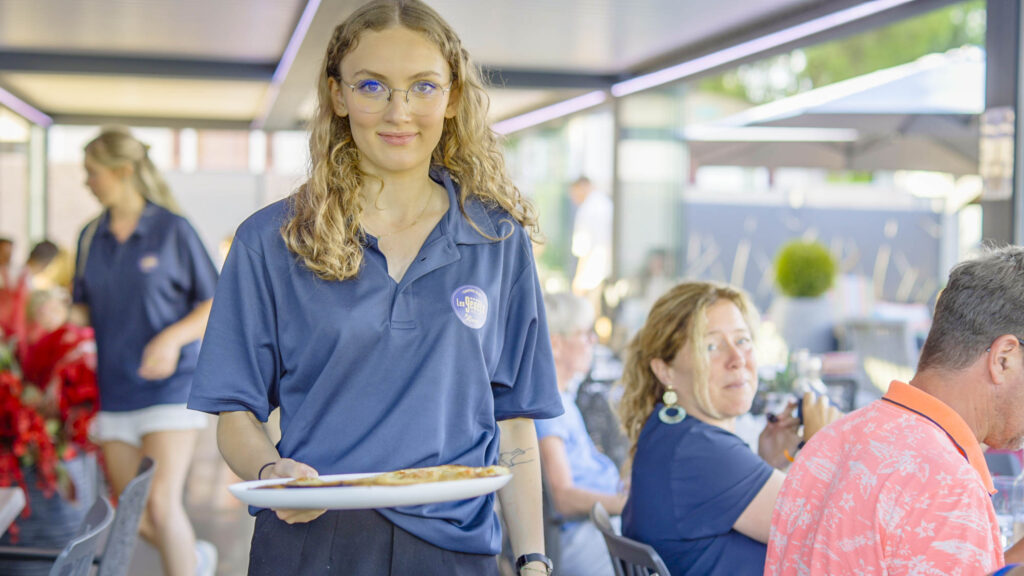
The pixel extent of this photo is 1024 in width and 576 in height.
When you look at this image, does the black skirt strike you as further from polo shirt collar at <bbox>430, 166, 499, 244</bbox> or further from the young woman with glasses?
polo shirt collar at <bbox>430, 166, 499, 244</bbox>

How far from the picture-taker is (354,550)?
1.50 meters

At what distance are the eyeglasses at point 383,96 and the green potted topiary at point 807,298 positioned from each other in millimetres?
7573

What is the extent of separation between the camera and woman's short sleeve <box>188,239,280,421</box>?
1504 mm

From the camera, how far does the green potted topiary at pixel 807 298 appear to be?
8.77 metres

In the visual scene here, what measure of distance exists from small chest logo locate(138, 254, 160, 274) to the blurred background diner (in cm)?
33

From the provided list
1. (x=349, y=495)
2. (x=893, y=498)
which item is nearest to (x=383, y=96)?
(x=349, y=495)

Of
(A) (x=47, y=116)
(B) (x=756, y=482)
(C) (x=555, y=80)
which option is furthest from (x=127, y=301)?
(A) (x=47, y=116)

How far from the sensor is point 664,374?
256 centimetres

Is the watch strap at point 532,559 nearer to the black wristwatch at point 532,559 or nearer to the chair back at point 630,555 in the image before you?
the black wristwatch at point 532,559

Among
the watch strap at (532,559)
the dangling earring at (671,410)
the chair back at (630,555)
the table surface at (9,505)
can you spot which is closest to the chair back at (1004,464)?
the dangling earring at (671,410)

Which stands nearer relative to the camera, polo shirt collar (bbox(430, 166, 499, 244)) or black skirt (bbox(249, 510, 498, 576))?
black skirt (bbox(249, 510, 498, 576))

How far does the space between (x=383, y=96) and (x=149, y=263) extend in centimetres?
266

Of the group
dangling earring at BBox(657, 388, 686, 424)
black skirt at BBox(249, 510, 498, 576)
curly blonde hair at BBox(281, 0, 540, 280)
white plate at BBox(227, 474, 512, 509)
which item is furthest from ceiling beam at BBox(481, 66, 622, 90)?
white plate at BBox(227, 474, 512, 509)

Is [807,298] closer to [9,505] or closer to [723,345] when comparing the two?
[723,345]
